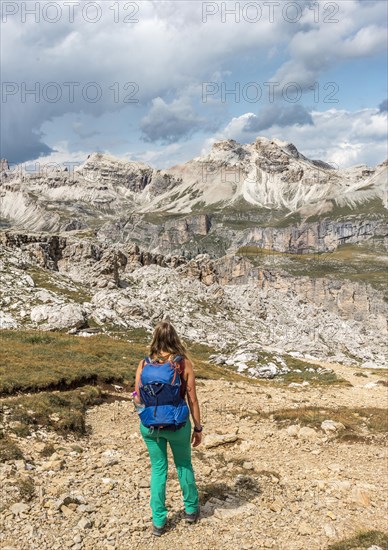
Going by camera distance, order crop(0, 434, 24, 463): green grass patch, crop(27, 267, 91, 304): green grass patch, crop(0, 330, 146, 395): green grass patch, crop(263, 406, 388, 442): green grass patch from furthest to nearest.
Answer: crop(27, 267, 91, 304): green grass patch
crop(0, 330, 146, 395): green grass patch
crop(263, 406, 388, 442): green grass patch
crop(0, 434, 24, 463): green grass patch

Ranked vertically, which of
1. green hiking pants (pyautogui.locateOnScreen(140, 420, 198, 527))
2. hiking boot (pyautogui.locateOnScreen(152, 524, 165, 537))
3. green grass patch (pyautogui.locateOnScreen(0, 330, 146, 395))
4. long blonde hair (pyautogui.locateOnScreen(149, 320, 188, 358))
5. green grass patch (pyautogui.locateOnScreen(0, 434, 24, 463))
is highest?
long blonde hair (pyautogui.locateOnScreen(149, 320, 188, 358))

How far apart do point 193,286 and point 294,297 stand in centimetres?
2688

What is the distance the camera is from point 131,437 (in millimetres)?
14750

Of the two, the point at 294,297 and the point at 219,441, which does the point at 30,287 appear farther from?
the point at 294,297

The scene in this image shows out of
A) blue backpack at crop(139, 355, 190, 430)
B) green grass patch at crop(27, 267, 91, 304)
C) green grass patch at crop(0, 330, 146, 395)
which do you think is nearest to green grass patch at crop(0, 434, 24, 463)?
blue backpack at crop(139, 355, 190, 430)

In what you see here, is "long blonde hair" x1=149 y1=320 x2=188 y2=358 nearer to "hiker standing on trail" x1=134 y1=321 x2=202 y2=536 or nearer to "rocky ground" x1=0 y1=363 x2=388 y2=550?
"hiker standing on trail" x1=134 y1=321 x2=202 y2=536

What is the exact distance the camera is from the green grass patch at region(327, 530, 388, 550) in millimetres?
8406

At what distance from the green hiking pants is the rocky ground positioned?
0.55 m

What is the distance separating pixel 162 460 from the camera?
8469mm

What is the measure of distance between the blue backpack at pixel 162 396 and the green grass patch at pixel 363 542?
3951 millimetres

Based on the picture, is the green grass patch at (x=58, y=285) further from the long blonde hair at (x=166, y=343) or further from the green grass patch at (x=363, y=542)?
the green grass patch at (x=363, y=542)

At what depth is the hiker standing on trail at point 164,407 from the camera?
26.4 feet

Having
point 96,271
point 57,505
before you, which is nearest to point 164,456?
point 57,505

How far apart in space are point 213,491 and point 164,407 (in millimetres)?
3718
